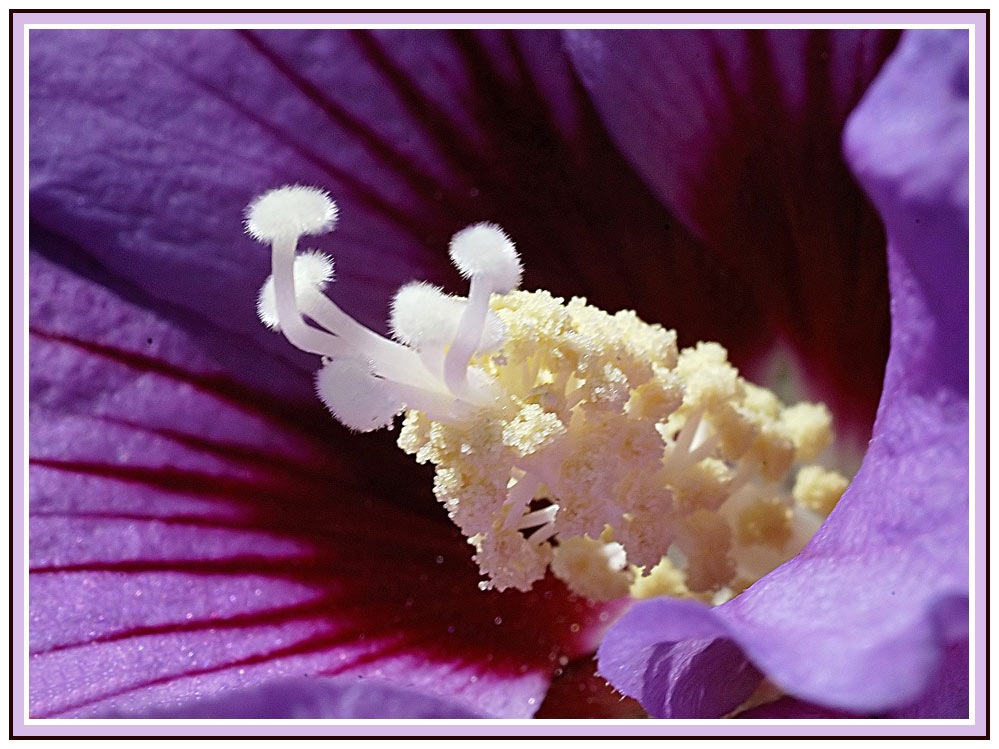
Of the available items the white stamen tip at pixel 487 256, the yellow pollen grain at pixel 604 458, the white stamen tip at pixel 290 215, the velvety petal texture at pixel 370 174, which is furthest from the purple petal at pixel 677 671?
the velvety petal texture at pixel 370 174

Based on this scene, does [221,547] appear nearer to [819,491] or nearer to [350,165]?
[350,165]

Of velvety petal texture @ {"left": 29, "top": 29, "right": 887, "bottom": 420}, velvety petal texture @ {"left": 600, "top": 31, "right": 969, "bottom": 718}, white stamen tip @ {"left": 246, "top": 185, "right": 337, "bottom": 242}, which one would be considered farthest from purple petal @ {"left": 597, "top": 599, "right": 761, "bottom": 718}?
velvety petal texture @ {"left": 29, "top": 29, "right": 887, "bottom": 420}

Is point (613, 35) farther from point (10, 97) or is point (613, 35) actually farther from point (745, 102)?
point (10, 97)

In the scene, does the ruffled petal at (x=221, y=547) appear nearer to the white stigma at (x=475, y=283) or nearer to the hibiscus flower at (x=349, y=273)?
the hibiscus flower at (x=349, y=273)

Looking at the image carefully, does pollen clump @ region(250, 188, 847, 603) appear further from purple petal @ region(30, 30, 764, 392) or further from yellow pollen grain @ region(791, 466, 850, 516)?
purple petal @ region(30, 30, 764, 392)

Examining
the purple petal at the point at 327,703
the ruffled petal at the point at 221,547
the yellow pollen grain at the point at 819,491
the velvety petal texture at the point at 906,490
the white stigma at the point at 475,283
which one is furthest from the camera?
the yellow pollen grain at the point at 819,491

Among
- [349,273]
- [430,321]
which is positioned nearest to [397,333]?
[430,321]

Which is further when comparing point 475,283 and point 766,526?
point 766,526
